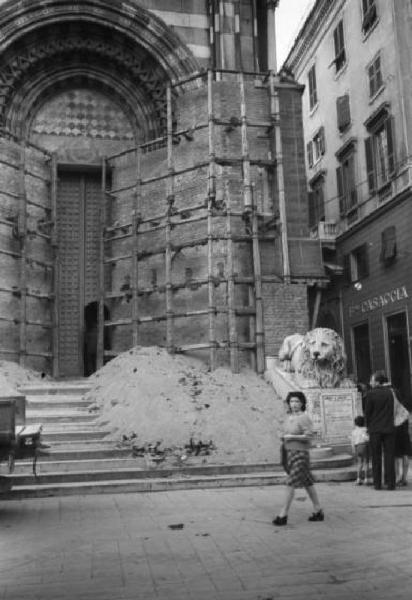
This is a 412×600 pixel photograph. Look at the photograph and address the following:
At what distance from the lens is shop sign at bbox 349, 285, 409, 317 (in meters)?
21.0

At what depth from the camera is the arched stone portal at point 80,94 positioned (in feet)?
60.2

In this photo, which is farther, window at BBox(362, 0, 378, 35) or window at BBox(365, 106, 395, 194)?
window at BBox(362, 0, 378, 35)

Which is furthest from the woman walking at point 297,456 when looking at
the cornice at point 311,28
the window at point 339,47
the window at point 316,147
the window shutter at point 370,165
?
the cornice at point 311,28

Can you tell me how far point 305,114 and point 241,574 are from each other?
27868 mm

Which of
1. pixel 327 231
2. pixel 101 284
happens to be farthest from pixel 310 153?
pixel 101 284

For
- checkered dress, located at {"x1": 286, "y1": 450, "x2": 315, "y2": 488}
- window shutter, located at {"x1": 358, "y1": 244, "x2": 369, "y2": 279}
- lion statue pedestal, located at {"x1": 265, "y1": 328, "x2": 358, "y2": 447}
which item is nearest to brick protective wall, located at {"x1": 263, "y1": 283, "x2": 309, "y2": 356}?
lion statue pedestal, located at {"x1": 265, "y1": 328, "x2": 358, "y2": 447}

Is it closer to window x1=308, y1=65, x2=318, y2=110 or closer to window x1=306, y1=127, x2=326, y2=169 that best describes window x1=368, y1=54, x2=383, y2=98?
window x1=306, y1=127, x2=326, y2=169

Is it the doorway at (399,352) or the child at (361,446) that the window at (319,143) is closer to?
the doorway at (399,352)

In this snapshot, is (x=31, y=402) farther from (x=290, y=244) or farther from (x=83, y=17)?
(x=83, y=17)

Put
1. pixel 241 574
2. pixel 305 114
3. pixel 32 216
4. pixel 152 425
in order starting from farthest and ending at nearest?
pixel 305 114
pixel 32 216
pixel 152 425
pixel 241 574

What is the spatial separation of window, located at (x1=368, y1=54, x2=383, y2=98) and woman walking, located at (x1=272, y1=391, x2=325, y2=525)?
58.1ft

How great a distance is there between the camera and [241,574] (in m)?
5.14

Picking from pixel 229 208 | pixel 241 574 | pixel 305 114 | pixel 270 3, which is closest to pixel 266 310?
pixel 229 208

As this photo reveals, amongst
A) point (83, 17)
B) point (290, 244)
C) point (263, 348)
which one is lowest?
point (263, 348)
